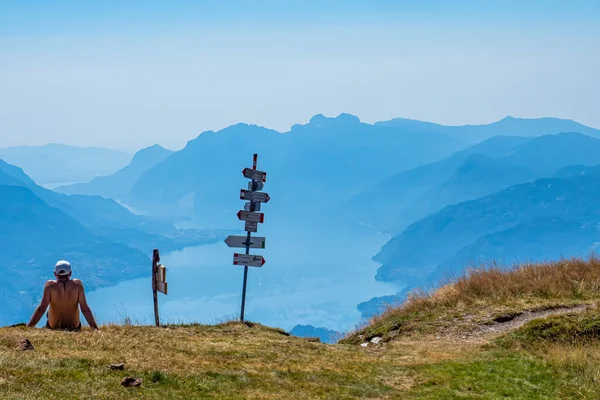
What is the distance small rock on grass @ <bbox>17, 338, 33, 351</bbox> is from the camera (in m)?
9.98

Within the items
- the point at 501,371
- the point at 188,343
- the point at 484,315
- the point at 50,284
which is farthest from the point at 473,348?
the point at 50,284

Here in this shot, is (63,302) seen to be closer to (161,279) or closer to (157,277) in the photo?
(161,279)

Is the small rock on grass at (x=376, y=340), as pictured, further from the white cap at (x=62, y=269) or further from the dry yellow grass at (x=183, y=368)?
the white cap at (x=62, y=269)

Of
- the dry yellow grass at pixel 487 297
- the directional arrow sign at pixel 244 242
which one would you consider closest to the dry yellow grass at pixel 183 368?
the dry yellow grass at pixel 487 297

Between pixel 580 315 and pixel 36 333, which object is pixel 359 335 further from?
pixel 36 333

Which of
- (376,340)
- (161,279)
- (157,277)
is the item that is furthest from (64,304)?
(376,340)

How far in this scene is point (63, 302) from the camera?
488 inches

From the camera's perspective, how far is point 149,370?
946 cm

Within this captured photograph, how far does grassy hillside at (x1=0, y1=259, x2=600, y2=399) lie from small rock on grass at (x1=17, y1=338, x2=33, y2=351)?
7.0 inches

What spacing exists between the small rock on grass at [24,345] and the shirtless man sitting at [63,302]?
1872 mm

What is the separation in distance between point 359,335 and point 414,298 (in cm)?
251

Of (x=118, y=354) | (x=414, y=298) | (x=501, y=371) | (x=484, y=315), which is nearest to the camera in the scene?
(x=118, y=354)

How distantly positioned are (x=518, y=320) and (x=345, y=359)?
20.2 feet

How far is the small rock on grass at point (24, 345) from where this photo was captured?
998 cm
